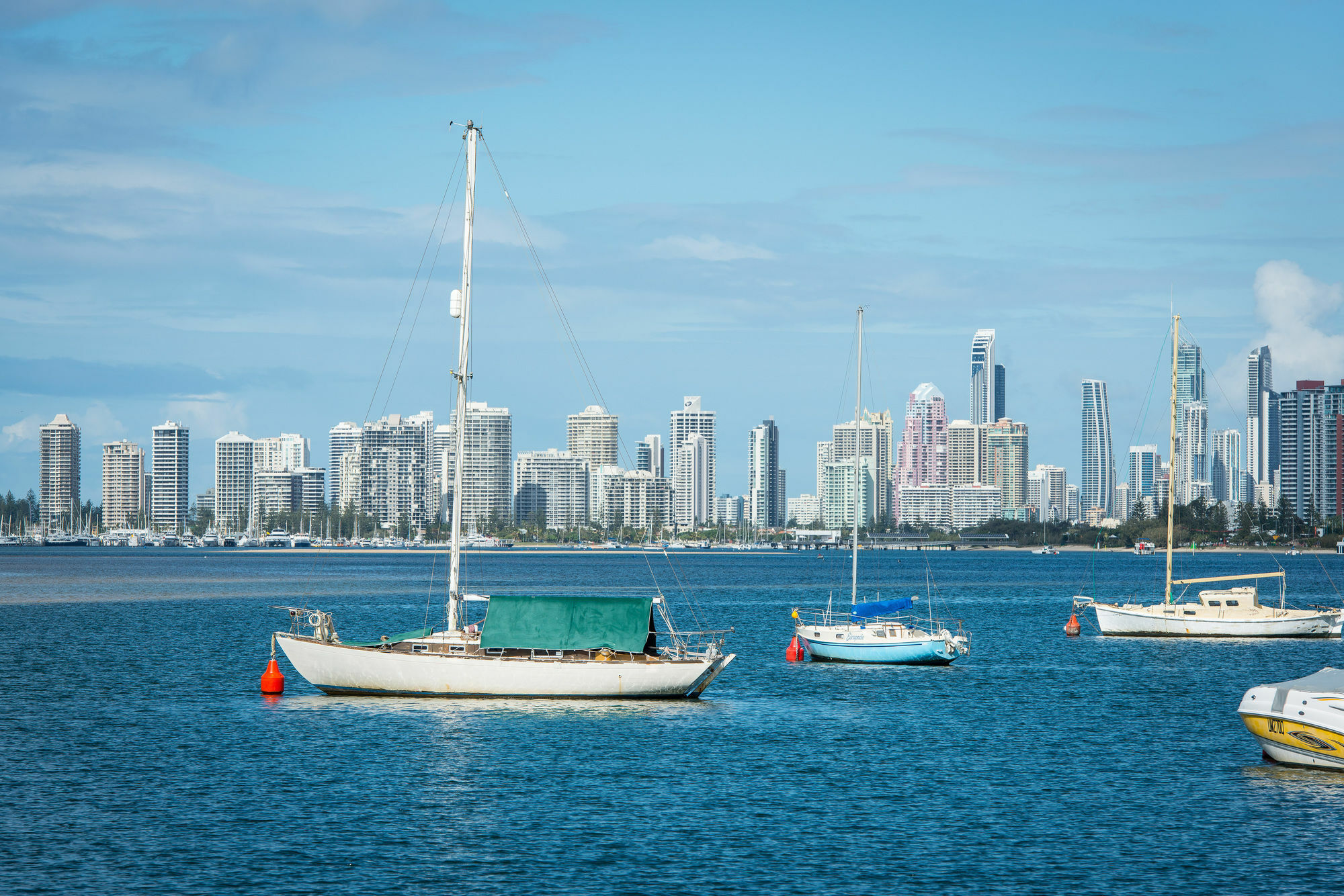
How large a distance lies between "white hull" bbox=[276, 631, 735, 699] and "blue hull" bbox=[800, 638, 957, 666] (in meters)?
19.3

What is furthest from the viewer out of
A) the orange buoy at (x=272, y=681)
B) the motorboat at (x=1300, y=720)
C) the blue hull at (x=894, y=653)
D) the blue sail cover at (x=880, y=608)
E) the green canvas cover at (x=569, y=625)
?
the blue sail cover at (x=880, y=608)

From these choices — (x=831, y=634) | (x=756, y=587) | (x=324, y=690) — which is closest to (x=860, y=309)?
(x=831, y=634)

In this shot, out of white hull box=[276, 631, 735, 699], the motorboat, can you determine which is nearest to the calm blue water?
the motorboat

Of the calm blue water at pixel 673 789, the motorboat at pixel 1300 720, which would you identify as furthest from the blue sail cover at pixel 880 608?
the motorboat at pixel 1300 720

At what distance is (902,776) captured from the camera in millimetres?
40719

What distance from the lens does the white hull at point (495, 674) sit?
50.7 metres

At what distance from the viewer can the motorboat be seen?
38906 mm

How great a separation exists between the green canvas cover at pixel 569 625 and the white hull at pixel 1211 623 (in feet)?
154

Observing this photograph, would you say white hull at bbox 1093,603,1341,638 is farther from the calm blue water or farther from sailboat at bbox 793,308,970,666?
sailboat at bbox 793,308,970,666

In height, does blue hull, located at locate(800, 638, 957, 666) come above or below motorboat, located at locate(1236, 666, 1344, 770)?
below

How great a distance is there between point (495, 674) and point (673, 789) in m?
13.9

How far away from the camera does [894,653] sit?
70062mm

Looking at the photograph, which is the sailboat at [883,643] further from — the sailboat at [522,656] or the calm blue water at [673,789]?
the sailboat at [522,656]

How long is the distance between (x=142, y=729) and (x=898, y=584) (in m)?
135
